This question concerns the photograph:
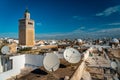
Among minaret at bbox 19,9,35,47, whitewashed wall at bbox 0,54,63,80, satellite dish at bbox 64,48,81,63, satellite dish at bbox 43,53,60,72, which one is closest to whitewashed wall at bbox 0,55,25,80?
whitewashed wall at bbox 0,54,63,80

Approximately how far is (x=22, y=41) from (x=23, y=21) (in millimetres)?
6848

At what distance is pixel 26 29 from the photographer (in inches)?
1865

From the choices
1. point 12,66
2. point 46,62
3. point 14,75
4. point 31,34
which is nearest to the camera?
point 46,62

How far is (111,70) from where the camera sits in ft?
61.8

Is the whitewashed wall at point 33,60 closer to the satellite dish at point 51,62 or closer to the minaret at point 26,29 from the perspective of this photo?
the satellite dish at point 51,62

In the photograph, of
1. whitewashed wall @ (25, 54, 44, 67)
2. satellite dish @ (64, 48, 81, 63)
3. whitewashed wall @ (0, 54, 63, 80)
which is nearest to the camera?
satellite dish @ (64, 48, 81, 63)

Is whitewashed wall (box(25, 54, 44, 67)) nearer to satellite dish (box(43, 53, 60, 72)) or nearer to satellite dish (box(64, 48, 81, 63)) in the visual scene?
satellite dish (box(64, 48, 81, 63))

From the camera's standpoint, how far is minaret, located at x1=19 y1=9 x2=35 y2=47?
46.8m

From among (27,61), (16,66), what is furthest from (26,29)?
(16,66)

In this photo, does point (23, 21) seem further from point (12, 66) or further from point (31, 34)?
point (12, 66)

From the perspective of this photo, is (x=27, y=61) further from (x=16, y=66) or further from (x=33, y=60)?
(x=16, y=66)

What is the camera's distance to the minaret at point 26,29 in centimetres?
4684

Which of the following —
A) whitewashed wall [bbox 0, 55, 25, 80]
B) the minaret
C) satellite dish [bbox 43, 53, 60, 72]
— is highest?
the minaret

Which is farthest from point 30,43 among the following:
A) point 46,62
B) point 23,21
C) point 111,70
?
point 46,62
